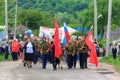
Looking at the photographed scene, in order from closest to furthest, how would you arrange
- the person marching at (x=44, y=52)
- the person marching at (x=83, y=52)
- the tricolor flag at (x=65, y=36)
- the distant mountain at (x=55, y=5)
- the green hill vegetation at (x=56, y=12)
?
the person marching at (x=83, y=52) < the person marching at (x=44, y=52) < the tricolor flag at (x=65, y=36) < the green hill vegetation at (x=56, y=12) < the distant mountain at (x=55, y=5)

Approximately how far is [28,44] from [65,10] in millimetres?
113843

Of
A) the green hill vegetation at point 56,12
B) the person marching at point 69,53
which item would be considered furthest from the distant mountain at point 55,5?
the person marching at point 69,53

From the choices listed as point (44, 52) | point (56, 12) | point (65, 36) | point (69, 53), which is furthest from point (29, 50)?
point (56, 12)

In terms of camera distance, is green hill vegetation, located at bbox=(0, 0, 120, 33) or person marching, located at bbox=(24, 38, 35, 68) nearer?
person marching, located at bbox=(24, 38, 35, 68)

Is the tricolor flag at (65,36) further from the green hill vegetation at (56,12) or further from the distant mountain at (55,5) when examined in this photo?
the distant mountain at (55,5)

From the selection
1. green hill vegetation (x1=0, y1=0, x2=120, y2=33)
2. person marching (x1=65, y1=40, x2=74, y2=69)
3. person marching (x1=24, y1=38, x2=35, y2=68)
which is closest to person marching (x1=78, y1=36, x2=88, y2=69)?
person marching (x1=65, y1=40, x2=74, y2=69)

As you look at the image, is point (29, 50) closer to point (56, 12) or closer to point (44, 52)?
point (44, 52)

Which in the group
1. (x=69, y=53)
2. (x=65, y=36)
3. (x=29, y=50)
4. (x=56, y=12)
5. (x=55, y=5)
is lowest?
(x=69, y=53)

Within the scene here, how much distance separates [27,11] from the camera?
11919 centimetres

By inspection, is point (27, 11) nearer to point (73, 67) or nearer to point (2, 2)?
point (2, 2)

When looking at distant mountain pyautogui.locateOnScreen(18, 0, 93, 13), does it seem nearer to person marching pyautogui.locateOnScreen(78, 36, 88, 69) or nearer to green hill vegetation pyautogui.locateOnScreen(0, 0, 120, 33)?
green hill vegetation pyautogui.locateOnScreen(0, 0, 120, 33)

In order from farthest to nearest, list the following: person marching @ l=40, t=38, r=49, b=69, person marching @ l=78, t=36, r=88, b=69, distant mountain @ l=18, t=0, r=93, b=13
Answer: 1. distant mountain @ l=18, t=0, r=93, b=13
2. person marching @ l=40, t=38, r=49, b=69
3. person marching @ l=78, t=36, r=88, b=69

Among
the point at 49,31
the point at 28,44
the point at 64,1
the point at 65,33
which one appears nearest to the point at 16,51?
the point at 49,31

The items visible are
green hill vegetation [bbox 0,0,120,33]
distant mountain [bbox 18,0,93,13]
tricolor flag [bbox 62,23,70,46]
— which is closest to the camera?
tricolor flag [bbox 62,23,70,46]
